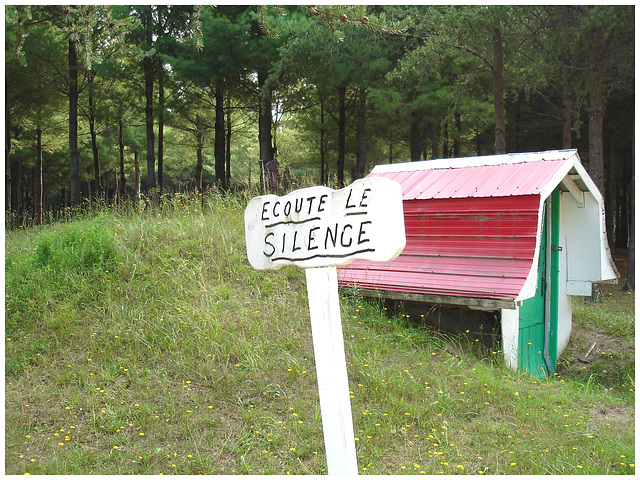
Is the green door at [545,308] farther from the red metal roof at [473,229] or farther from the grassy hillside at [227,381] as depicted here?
the red metal roof at [473,229]

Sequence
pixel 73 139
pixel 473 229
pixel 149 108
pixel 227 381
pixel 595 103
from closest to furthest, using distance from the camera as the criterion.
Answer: pixel 227 381
pixel 473 229
pixel 595 103
pixel 73 139
pixel 149 108

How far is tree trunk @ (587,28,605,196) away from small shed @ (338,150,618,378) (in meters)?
5.38

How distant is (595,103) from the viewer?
12203 millimetres

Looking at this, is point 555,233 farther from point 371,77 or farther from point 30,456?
point 371,77

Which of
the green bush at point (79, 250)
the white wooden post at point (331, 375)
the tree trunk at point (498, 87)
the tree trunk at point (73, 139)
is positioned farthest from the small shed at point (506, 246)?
the tree trunk at point (73, 139)

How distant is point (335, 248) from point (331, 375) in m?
0.68

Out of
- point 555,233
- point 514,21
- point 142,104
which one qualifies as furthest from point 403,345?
point 142,104

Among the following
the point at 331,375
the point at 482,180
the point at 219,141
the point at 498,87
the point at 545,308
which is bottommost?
the point at 545,308

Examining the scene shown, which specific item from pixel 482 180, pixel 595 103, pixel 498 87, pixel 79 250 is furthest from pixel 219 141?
pixel 482 180

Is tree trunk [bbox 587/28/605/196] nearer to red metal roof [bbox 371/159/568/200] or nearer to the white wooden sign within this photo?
red metal roof [bbox 371/159/568/200]

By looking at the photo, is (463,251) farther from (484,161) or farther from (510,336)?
(484,161)

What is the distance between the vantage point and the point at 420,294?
609cm

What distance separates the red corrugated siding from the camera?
5801mm

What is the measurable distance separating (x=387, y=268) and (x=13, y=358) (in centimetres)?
433
